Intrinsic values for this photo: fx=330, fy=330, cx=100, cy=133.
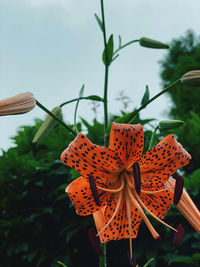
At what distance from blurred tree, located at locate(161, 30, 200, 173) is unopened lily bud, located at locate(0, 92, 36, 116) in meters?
0.53

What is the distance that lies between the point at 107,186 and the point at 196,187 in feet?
3.35

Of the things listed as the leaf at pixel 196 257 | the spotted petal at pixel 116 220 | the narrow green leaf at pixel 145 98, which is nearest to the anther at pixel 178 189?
the spotted petal at pixel 116 220

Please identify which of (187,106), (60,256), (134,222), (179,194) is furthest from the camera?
(187,106)

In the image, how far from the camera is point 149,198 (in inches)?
44.8

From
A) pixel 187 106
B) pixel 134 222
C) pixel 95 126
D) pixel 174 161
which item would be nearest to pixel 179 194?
pixel 174 161

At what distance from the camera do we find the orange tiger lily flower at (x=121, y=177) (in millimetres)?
987

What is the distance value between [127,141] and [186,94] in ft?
21.7

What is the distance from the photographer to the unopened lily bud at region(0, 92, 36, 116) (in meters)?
0.96

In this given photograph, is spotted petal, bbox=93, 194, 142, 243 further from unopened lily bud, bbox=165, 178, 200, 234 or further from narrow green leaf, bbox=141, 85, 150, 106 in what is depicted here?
narrow green leaf, bbox=141, 85, 150, 106

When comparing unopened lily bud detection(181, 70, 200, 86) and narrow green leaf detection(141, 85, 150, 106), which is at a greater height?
unopened lily bud detection(181, 70, 200, 86)

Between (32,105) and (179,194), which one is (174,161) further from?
(32,105)

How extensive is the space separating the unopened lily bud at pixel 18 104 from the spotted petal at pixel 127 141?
27 cm

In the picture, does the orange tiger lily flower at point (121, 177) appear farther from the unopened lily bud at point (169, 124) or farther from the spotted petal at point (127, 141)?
the unopened lily bud at point (169, 124)

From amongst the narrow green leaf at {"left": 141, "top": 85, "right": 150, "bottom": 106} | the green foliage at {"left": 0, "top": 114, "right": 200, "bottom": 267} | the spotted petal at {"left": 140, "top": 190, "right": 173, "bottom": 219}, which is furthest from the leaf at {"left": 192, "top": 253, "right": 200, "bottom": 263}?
the narrow green leaf at {"left": 141, "top": 85, "right": 150, "bottom": 106}
